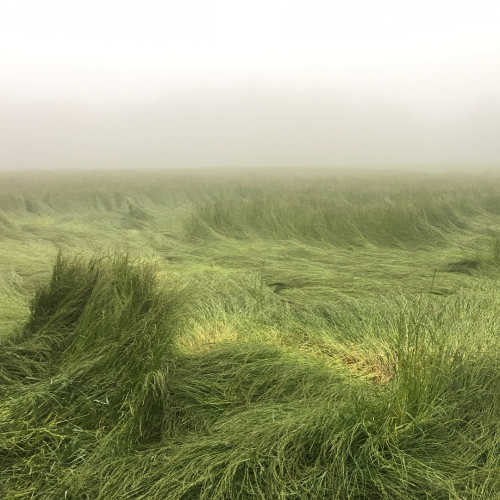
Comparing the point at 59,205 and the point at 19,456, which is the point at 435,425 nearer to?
the point at 19,456

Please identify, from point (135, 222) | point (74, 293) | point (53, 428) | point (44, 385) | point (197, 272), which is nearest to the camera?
point (53, 428)

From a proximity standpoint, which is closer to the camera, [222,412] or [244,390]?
[222,412]

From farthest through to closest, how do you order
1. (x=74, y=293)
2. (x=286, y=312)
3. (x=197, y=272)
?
(x=197, y=272) → (x=286, y=312) → (x=74, y=293)

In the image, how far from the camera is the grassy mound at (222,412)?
1.36m

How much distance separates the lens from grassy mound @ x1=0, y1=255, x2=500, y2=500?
1.36 meters

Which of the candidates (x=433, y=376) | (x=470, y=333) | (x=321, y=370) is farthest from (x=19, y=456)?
(x=470, y=333)

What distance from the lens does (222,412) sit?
72.9 inches

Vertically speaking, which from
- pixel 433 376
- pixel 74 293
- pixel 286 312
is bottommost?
pixel 286 312

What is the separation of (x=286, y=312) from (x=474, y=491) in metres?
2.06

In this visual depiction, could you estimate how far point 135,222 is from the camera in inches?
342

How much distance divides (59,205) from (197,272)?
836 centimetres

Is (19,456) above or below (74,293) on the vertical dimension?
below

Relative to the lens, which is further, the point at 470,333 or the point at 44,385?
the point at 470,333

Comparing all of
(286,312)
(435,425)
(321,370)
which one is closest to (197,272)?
(286,312)
